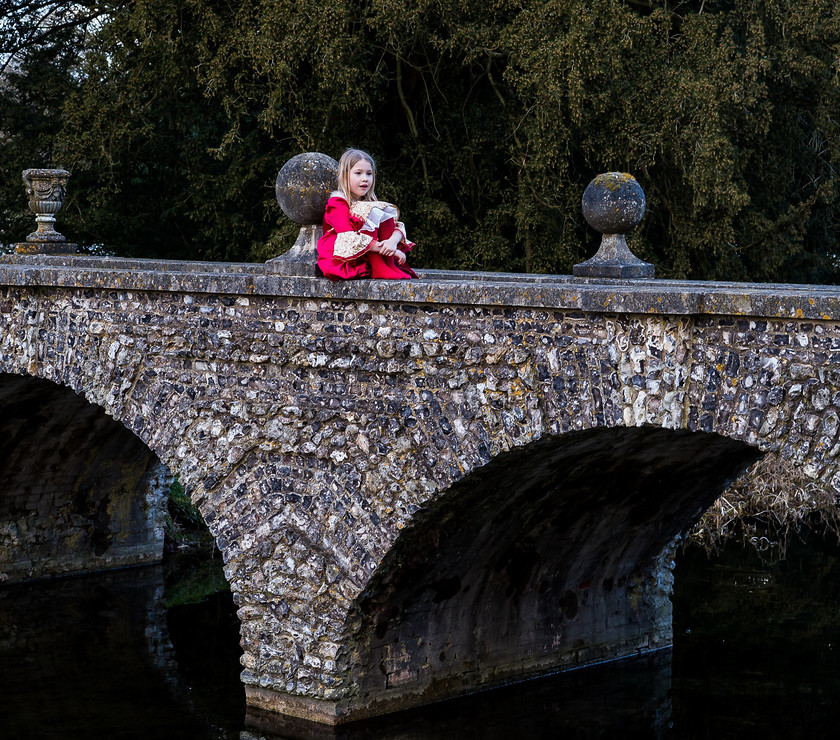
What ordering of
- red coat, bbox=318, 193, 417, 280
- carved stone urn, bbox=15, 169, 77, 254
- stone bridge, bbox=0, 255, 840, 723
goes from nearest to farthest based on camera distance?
1. stone bridge, bbox=0, 255, 840, 723
2. red coat, bbox=318, 193, 417, 280
3. carved stone urn, bbox=15, 169, 77, 254

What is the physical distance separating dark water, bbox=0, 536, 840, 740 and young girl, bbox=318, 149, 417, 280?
290cm

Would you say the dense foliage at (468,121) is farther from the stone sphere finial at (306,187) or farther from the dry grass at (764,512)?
the stone sphere finial at (306,187)

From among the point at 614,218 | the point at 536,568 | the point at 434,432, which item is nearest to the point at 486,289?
the point at 434,432

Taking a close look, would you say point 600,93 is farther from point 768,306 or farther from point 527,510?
point 768,306

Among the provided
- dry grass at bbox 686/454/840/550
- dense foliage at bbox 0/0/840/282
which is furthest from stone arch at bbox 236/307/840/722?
dense foliage at bbox 0/0/840/282

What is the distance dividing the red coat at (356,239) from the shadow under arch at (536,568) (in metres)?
1.39

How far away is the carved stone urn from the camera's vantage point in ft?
37.3

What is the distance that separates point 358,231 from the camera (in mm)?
7707

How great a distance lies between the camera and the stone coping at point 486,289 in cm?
614

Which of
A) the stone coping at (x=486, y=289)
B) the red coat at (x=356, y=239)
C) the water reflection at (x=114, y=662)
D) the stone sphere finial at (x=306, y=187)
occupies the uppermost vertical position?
the stone sphere finial at (x=306, y=187)

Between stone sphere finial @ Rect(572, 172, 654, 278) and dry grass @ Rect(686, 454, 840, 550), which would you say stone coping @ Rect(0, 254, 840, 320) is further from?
dry grass @ Rect(686, 454, 840, 550)

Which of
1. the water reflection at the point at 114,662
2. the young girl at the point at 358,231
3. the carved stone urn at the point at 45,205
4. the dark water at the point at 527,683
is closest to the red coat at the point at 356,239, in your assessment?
the young girl at the point at 358,231

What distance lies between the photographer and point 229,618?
38.5 ft

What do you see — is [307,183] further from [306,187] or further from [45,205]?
[45,205]
